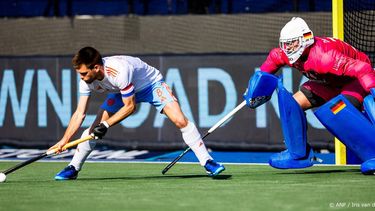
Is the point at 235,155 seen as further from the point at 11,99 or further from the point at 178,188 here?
the point at 178,188

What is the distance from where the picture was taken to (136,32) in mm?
12078

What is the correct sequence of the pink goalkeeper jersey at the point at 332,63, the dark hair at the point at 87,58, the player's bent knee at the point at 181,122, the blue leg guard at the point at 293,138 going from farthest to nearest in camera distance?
the blue leg guard at the point at 293,138 → the player's bent knee at the point at 181,122 → the pink goalkeeper jersey at the point at 332,63 → the dark hair at the point at 87,58

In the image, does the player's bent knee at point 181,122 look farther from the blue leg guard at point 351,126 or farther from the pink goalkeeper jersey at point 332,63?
the blue leg guard at point 351,126

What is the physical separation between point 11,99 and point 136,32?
168 cm

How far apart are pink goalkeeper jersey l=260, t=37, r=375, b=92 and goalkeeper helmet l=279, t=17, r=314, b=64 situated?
6 cm

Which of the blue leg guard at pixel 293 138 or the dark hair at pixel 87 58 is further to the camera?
the blue leg guard at pixel 293 138

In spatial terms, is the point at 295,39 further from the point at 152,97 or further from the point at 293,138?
the point at 152,97

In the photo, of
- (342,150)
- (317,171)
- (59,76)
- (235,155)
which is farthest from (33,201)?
(59,76)

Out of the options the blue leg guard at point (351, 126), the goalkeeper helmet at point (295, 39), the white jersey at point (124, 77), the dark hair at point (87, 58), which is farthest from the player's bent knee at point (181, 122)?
the blue leg guard at point (351, 126)

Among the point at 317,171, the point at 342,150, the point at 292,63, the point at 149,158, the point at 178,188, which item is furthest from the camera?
the point at 149,158

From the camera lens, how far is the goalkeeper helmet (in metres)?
7.74

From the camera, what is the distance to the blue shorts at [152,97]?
779 cm

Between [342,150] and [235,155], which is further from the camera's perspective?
[235,155]

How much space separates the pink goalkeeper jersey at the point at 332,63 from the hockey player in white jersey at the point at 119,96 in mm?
913
